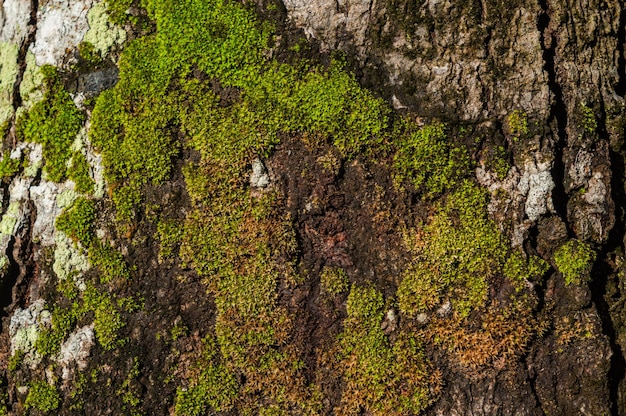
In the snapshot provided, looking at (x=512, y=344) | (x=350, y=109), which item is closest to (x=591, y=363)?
(x=512, y=344)

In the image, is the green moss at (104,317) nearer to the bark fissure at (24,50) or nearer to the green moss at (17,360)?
the green moss at (17,360)

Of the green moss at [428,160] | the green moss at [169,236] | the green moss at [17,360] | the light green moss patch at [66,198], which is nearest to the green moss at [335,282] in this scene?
the green moss at [428,160]

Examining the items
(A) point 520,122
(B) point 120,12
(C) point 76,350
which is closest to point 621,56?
(A) point 520,122

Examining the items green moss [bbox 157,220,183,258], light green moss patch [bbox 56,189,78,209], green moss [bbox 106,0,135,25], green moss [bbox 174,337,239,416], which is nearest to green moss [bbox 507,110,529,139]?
green moss [bbox 157,220,183,258]

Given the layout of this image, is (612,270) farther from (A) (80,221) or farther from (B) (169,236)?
(A) (80,221)

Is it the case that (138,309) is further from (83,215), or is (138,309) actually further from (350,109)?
(350,109)

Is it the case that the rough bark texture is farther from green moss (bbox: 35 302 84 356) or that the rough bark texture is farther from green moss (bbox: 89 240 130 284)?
green moss (bbox: 35 302 84 356)

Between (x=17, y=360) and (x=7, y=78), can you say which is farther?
(x=7, y=78)
